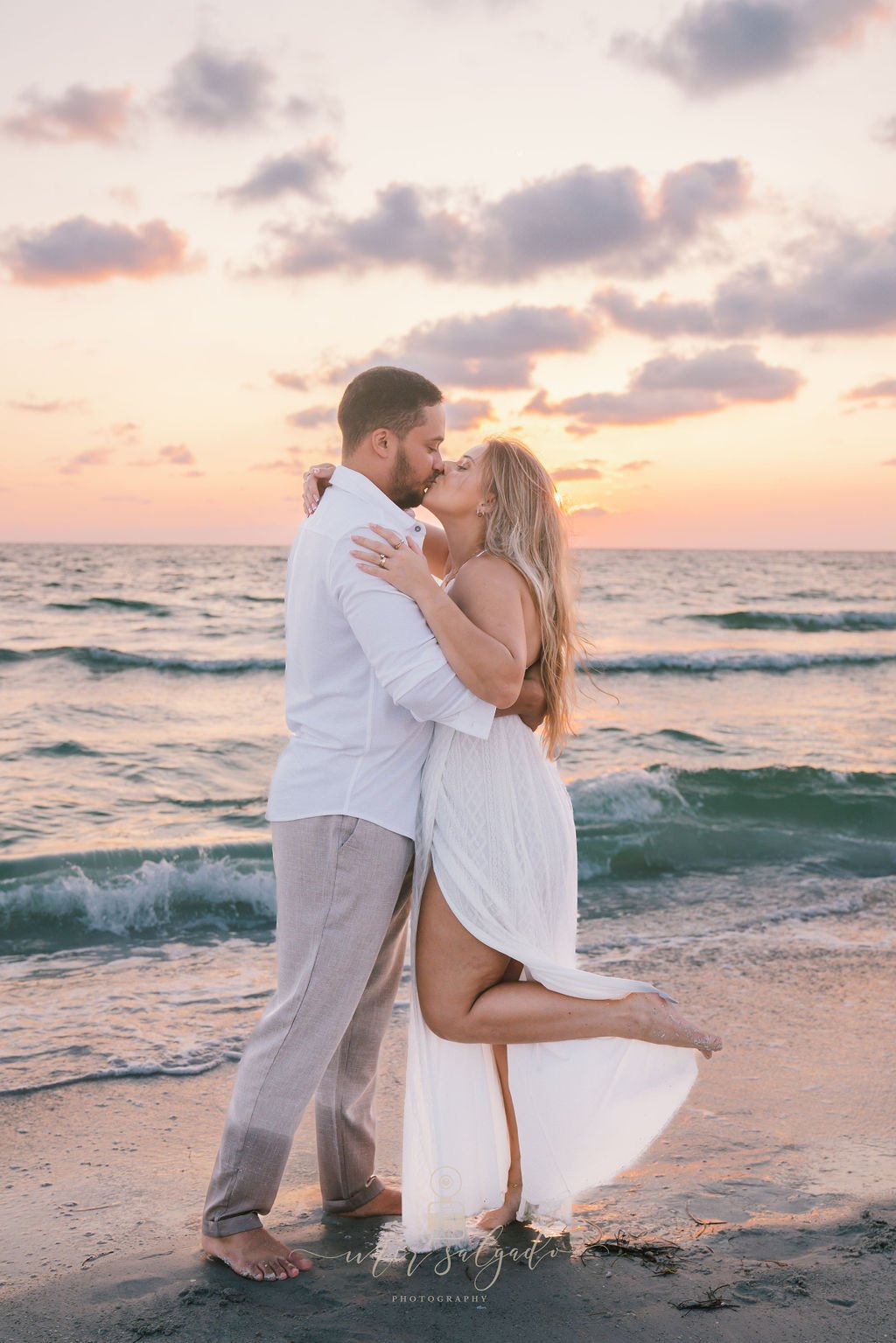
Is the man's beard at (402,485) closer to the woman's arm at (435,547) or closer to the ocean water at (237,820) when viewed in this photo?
the woman's arm at (435,547)

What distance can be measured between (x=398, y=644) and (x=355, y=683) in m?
0.21

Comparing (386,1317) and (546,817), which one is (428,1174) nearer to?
(386,1317)

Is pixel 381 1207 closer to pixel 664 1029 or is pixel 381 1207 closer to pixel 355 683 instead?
pixel 664 1029

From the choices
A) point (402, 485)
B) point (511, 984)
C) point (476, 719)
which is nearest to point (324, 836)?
point (476, 719)

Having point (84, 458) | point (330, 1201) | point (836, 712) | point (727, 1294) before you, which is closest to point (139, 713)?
point (836, 712)

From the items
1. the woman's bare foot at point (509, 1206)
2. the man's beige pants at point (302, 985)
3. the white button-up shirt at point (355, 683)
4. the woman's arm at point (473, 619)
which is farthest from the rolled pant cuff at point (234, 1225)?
the woman's arm at point (473, 619)

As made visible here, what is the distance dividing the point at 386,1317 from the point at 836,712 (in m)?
14.9

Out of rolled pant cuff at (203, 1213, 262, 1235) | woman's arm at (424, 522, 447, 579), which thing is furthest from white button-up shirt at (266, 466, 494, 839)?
rolled pant cuff at (203, 1213, 262, 1235)

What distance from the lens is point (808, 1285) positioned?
9.07 ft

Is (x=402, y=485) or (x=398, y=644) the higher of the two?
(x=402, y=485)

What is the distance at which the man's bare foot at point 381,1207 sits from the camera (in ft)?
10.8

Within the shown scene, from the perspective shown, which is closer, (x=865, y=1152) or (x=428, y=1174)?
(x=428, y=1174)

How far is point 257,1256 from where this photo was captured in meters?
2.85

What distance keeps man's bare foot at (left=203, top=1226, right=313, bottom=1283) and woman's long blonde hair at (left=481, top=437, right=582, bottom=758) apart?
1.61 meters
